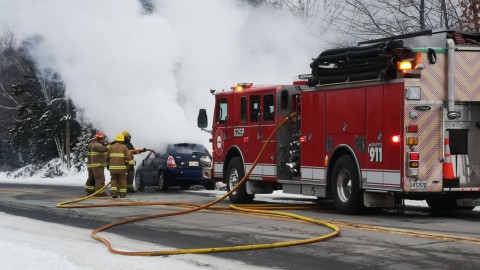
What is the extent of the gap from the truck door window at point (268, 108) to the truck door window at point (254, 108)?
0.28m

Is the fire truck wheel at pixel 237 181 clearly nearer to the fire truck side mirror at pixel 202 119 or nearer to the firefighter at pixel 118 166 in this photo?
the fire truck side mirror at pixel 202 119

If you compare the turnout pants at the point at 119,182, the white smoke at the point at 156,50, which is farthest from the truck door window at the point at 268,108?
the white smoke at the point at 156,50

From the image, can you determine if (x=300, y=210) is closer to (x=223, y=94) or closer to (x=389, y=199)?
(x=389, y=199)

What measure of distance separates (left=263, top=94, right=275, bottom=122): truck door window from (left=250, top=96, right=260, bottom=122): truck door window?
0.91 feet

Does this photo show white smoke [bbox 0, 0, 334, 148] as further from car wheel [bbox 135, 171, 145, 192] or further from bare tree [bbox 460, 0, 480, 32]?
bare tree [bbox 460, 0, 480, 32]

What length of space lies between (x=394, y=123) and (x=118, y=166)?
28.2 feet

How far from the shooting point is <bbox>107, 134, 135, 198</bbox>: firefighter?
18.8 meters

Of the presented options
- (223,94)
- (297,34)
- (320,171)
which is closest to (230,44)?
(297,34)

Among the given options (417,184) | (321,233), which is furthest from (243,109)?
(321,233)

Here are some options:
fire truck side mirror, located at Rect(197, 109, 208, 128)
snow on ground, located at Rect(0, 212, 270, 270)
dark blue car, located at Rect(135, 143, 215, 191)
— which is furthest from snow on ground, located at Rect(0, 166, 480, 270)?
dark blue car, located at Rect(135, 143, 215, 191)

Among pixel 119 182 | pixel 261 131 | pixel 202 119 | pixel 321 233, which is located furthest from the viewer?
pixel 119 182

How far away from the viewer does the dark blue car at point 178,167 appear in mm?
21516

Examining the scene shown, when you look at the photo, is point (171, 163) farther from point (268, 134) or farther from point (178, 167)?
point (268, 134)

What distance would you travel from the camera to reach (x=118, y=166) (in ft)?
61.7
